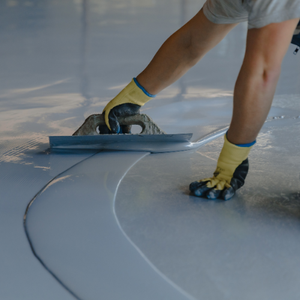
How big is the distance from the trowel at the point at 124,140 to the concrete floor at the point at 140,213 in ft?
0.23

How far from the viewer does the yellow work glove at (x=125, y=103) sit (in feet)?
5.46

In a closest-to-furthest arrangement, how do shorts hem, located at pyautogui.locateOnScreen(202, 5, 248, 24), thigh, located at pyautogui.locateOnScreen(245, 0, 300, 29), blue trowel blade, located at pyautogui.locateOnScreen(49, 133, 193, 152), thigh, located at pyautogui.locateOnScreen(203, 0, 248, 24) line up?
1. thigh, located at pyautogui.locateOnScreen(245, 0, 300, 29)
2. thigh, located at pyautogui.locateOnScreen(203, 0, 248, 24)
3. shorts hem, located at pyautogui.locateOnScreen(202, 5, 248, 24)
4. blue trowel blade, located at pyautogui.locateOnScreen(49, 133, 193, 152)

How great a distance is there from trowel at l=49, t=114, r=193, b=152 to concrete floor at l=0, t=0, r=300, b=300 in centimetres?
7

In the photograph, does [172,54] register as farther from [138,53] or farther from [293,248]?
[138,53]

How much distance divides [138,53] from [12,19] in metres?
2.06

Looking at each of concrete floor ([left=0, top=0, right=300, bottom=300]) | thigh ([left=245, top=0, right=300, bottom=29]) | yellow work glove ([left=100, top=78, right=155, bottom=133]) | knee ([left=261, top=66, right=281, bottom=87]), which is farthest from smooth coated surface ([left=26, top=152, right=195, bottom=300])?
thigh ([left=245, top=0, right=300, bottom=29])

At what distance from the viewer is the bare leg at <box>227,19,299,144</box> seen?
3.45 feet

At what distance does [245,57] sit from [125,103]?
2.32 feet

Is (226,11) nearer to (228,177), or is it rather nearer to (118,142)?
(228,177)

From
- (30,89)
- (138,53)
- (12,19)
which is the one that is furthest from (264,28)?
(12,19)

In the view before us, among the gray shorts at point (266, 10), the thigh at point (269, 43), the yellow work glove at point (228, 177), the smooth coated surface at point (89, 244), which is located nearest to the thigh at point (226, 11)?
the gray shorts at point (266, 10)

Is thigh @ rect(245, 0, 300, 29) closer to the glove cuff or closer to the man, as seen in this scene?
the man

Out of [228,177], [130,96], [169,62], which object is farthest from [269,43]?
[130,96]

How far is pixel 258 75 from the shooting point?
3.58 feet
